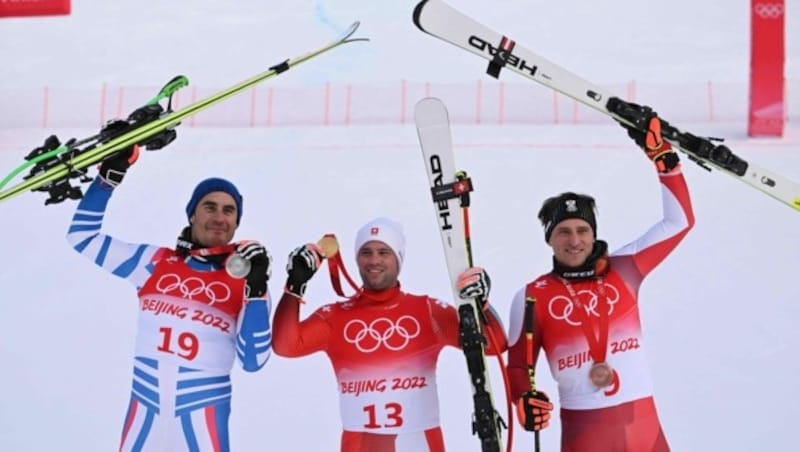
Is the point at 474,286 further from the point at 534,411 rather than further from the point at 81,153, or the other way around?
the point at 81,153

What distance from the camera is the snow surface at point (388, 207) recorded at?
5.32m

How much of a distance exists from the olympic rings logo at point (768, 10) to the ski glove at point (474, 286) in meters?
6.81

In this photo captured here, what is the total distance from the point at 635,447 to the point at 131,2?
33.3ft

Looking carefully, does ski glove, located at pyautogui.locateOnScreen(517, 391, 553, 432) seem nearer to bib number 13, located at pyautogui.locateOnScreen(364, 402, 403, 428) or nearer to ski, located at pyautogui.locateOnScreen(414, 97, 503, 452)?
ski, located at pyautogui.locateOnScreen(414, 97, 503, 452)

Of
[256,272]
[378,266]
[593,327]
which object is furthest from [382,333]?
[593,327]

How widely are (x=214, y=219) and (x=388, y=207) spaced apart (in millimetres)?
3859

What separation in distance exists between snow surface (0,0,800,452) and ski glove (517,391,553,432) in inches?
59.8

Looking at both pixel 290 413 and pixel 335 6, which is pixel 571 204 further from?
pixel 335 6

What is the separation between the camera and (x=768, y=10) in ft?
31.6

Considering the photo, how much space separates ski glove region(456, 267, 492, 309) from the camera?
11.8 feet

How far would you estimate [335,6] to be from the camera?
1220 centimetres

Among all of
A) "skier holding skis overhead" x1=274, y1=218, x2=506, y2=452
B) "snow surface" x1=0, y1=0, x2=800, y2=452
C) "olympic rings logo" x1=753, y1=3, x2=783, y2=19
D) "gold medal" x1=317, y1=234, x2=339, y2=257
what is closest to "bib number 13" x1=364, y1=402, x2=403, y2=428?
"skier holding skis overhead" x1=274, y1=218, x2=506, y2=452

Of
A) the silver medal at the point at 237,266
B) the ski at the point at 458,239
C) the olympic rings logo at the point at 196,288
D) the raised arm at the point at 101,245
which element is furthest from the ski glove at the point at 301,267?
the raised arm at the point at 101,245

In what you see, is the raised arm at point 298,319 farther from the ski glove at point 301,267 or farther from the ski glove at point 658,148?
the ski glove at point 658,148
